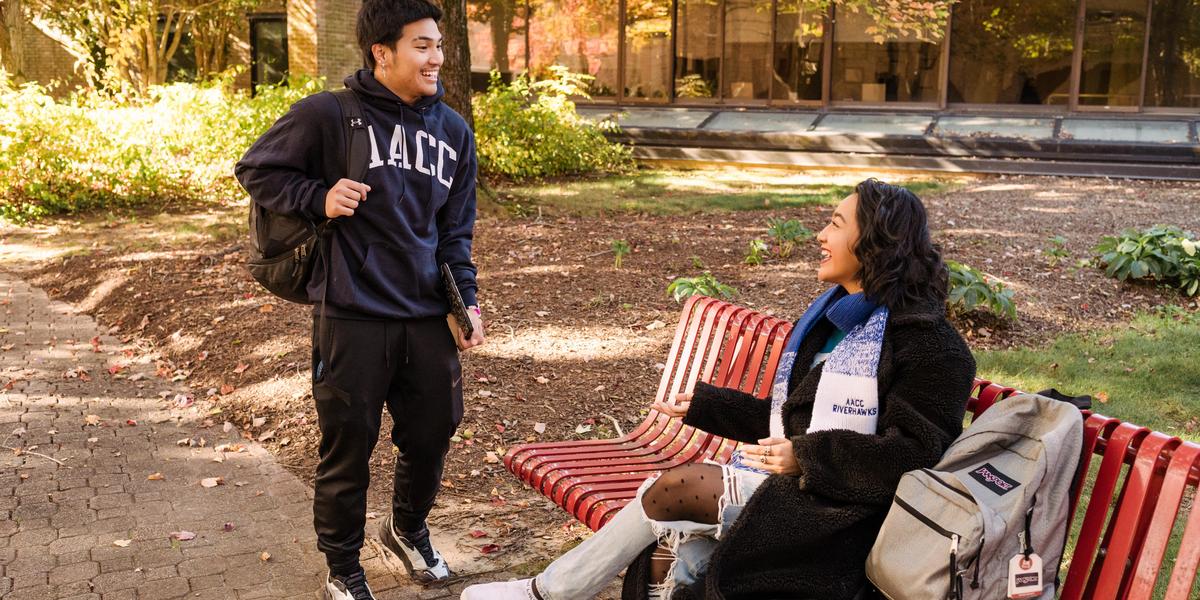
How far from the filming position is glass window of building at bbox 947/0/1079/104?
18.5m

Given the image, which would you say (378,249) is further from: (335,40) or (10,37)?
(335,40)

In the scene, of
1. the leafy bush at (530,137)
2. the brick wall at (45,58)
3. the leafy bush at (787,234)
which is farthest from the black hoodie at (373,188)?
the brick wall at (45,58)

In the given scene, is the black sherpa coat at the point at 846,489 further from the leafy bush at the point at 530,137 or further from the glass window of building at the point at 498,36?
the glass window of building at the point at 498,36

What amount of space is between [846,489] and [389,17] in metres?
1.89

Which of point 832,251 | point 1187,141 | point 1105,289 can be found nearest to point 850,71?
point 1187,141

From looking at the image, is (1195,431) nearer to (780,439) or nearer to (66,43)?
(780,439)

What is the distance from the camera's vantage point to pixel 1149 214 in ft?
35.2

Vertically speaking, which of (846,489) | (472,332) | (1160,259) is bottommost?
(1160,259)

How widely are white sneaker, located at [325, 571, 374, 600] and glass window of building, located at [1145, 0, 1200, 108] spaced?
18.1 meters

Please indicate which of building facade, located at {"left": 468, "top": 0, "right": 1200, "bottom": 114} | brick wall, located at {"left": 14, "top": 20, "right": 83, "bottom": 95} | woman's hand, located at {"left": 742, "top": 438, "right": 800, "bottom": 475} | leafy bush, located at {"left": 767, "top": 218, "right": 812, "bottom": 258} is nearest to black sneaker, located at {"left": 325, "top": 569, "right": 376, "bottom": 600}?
woman's hand, located at {"left": 742, "top": 438, "right": 800, "bottom": 475}

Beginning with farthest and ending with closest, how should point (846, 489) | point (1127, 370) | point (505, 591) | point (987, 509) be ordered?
point (1127, 370) → point (505, 591) → point (846, 489) → point (987, 509)

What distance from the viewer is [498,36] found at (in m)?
22.2

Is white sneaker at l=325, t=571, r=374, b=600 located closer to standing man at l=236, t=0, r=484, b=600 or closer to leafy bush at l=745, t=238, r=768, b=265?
standing man at l=236, t=0, r=484, b=600

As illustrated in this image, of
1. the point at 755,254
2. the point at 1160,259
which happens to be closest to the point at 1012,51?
the point at 1160,259
